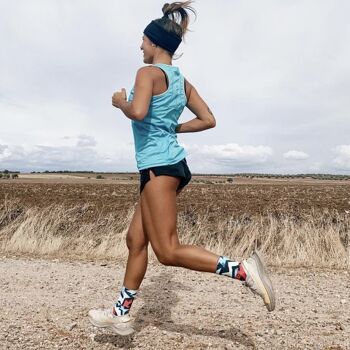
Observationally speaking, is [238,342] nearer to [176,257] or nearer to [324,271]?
[176,257]

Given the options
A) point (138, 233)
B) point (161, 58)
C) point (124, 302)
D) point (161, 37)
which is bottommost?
point (124, 302)

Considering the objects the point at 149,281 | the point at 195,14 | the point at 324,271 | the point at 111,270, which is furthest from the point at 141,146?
the point at 324,271

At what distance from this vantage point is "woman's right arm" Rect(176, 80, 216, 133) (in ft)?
12.0

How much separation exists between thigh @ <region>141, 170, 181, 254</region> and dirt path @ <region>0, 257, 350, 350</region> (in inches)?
33.9

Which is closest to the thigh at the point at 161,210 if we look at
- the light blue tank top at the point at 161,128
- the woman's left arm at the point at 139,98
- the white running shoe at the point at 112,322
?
the light blue tank top at the point at 161,128

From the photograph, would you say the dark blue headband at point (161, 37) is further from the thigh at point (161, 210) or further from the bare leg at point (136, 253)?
the bare leg at point (136, 253)

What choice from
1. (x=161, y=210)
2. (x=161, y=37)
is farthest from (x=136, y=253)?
(x=161, y=37)

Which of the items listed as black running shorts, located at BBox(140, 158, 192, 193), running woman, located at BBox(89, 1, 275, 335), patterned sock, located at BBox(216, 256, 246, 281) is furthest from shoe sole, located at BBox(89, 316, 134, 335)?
black running shorts, located at BBox(140, 158, 192, 193)

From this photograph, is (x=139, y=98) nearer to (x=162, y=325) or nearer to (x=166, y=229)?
(x=166, y=229)

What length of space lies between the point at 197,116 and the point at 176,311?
1887 millimetres

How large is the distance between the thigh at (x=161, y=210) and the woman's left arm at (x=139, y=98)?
1.46 feet

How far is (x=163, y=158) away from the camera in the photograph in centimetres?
331

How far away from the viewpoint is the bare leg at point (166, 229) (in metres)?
3.29

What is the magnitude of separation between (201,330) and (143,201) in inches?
51.2
